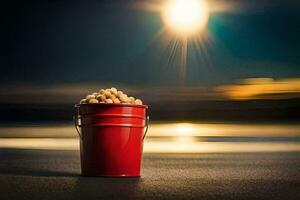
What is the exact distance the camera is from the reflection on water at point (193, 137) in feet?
20.0

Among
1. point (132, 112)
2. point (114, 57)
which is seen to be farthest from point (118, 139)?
point (114, 57)

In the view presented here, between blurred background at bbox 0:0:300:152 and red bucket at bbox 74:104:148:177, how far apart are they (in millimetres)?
783

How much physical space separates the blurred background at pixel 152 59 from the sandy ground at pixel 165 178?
1.58 feet

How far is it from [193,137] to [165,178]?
1456 millimetres

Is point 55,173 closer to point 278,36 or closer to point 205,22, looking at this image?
point 205,22

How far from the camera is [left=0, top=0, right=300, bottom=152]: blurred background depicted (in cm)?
559

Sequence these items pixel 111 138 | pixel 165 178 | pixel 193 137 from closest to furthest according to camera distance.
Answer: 1. pixel 165 178
2. pixel 111 138
3. pixel 193 137

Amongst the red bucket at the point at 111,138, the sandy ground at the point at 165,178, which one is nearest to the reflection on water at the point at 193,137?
the sandy ground at the point at 165,178

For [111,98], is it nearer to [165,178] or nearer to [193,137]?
[165,178]

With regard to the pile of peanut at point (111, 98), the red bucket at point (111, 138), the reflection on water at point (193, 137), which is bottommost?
the reflection on water at point (193, 137)

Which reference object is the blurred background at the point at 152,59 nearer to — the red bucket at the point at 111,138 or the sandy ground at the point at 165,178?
the sandy ground at the point at 165,178

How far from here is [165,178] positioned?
475cm

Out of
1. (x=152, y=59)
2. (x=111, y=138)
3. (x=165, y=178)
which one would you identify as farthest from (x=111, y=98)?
(x=152, y=59)

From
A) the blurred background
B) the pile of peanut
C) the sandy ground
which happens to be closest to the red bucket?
the pile of peanut
